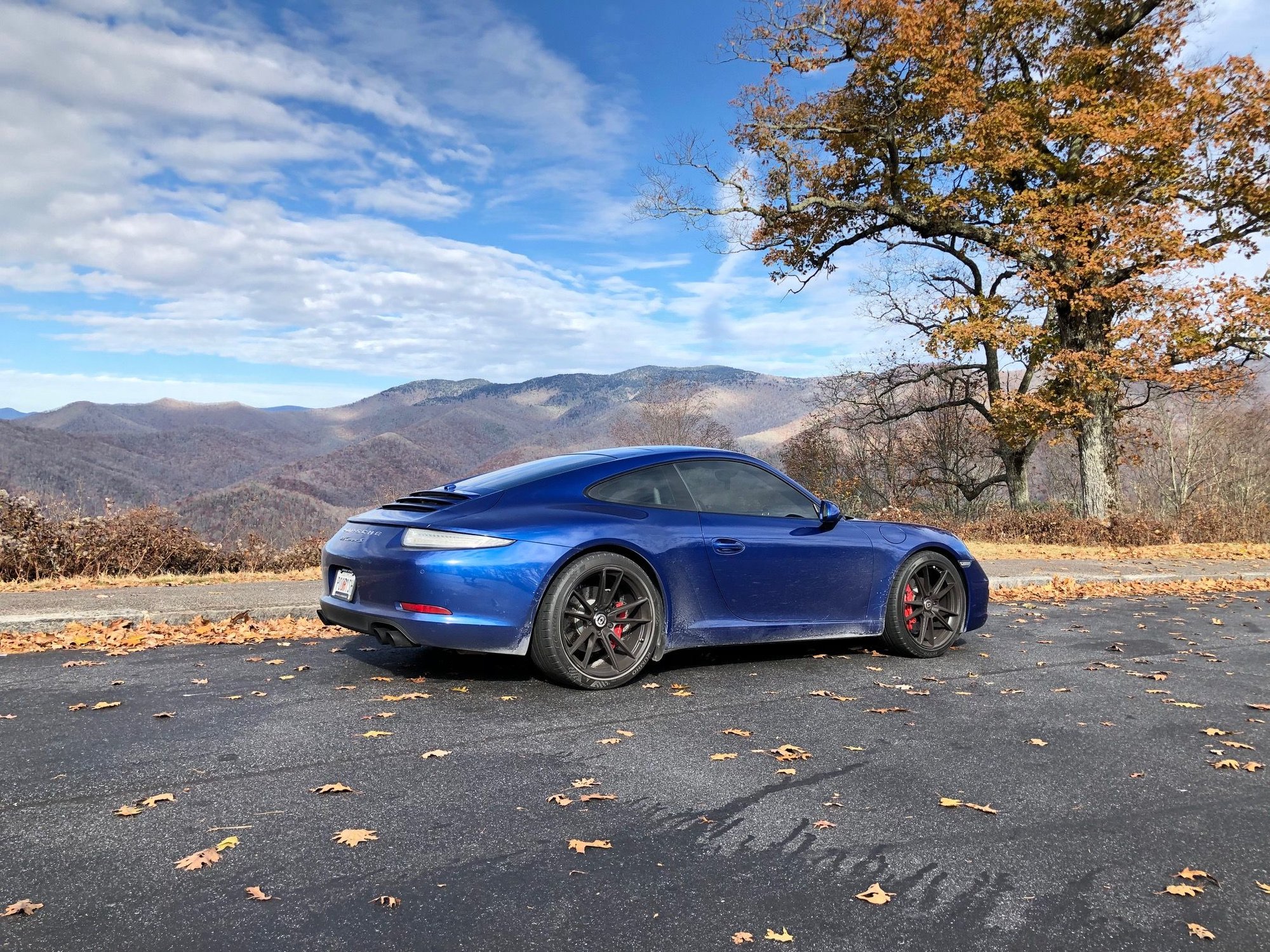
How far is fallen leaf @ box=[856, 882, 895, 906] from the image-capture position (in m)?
2.68

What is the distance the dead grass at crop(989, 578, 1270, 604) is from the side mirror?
507 cm

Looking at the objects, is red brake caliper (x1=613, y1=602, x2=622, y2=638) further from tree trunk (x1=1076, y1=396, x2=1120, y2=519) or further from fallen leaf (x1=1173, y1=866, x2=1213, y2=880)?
tree trunk (x1=1076, y1=396, x2=1120, y2=519)

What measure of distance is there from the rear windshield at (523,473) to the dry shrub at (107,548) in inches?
318

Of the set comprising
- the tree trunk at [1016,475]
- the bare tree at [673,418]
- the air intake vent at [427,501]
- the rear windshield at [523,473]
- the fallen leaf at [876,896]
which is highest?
the bare tree at [673,418]

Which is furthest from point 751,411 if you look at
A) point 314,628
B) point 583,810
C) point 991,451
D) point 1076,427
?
point 583,810

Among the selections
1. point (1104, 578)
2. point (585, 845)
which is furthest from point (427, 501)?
point (1104, 578)

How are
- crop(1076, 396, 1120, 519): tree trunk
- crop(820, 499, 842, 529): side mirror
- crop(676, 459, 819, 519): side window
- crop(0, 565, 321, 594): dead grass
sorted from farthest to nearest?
crop(1076, 396, 1120, 519): tree trunk → crop(0, 565, 321, 594): dead grass → crop(820, 499, 842, 529): side mirror → crop(676, 459, 819, 519): side window

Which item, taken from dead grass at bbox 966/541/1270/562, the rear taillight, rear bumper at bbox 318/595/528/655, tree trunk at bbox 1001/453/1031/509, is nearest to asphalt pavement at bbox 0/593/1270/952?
rear bumper at bbox 318/595/528/655

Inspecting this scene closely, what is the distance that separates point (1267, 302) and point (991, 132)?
6.96 meters

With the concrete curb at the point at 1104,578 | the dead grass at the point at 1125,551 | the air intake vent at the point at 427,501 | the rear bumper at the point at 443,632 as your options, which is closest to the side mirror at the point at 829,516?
the rear bumper at the point at 443,632

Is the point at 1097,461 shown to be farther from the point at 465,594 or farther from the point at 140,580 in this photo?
the point at 465,594

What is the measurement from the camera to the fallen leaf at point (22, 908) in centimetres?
250

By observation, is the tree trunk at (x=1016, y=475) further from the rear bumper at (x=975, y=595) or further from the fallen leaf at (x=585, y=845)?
the fallen leaf at (x=585, y=845)

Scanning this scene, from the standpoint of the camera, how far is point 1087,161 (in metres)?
21.3
